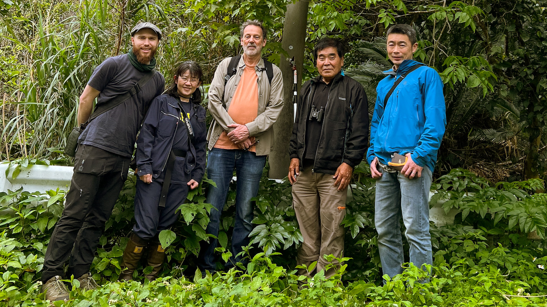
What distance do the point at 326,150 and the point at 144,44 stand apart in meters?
1.83

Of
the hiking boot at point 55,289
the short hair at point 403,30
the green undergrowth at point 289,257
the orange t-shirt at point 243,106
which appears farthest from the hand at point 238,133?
the hiking boot at point 55,289

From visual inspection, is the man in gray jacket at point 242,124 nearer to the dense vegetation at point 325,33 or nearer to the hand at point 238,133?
the hand at point 238,133

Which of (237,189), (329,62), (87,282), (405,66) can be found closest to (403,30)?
(405,66)

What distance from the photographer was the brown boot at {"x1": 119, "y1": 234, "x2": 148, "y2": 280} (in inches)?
A: 146

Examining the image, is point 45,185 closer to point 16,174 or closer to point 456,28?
point 16,174

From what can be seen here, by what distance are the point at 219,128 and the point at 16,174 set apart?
85.3 inches

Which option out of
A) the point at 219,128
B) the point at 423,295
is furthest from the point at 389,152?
the point at 219,128

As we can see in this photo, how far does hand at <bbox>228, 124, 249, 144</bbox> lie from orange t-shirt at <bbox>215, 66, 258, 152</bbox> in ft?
0.39

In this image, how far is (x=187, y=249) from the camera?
390 cm

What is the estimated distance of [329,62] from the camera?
388 centimetres

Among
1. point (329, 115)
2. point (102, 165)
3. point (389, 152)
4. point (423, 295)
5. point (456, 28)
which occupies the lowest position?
point (423, 295)

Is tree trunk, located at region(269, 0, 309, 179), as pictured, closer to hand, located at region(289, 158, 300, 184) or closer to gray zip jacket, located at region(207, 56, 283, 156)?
gray zip jacket, located at region(207, 56, 283, 156)

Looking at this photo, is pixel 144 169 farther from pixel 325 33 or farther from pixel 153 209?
pixel 325 33

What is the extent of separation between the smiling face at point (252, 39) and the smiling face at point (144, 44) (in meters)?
0.83
